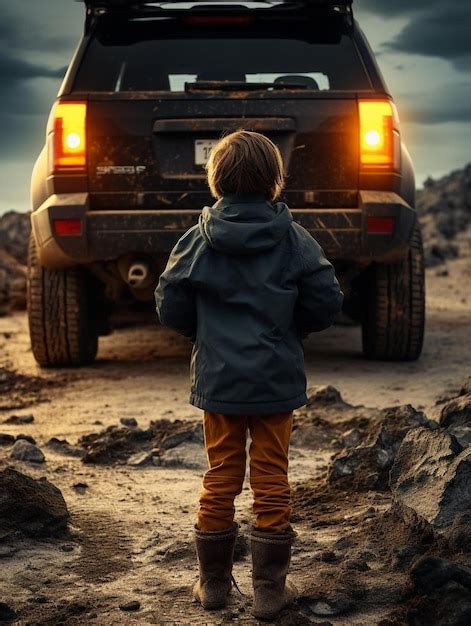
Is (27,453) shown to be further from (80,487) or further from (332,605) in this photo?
(332,605)

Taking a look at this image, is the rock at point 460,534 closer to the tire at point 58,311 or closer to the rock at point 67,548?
the rock at point 67,548

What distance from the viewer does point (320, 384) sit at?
6965 mm

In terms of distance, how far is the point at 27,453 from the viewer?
493 centimetres

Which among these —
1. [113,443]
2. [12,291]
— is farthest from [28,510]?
[12,291]

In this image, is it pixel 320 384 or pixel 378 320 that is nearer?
pixel 320 384

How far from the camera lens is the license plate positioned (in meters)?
6.64

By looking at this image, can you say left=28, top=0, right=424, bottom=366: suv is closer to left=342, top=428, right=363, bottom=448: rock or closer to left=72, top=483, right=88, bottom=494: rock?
left=342, top=428, right=363, bottom=448: rock

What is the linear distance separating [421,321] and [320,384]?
100 cm

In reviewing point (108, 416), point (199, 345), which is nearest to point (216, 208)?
point (199, 345)

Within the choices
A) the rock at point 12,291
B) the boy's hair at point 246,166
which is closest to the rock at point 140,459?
the boy's hair at point 246,166

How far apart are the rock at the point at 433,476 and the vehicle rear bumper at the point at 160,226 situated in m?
2.78

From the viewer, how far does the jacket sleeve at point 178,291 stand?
10.6 feet

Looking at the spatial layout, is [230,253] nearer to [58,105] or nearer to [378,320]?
[58,105]

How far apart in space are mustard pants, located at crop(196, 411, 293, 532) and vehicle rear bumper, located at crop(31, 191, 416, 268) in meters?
3.48
